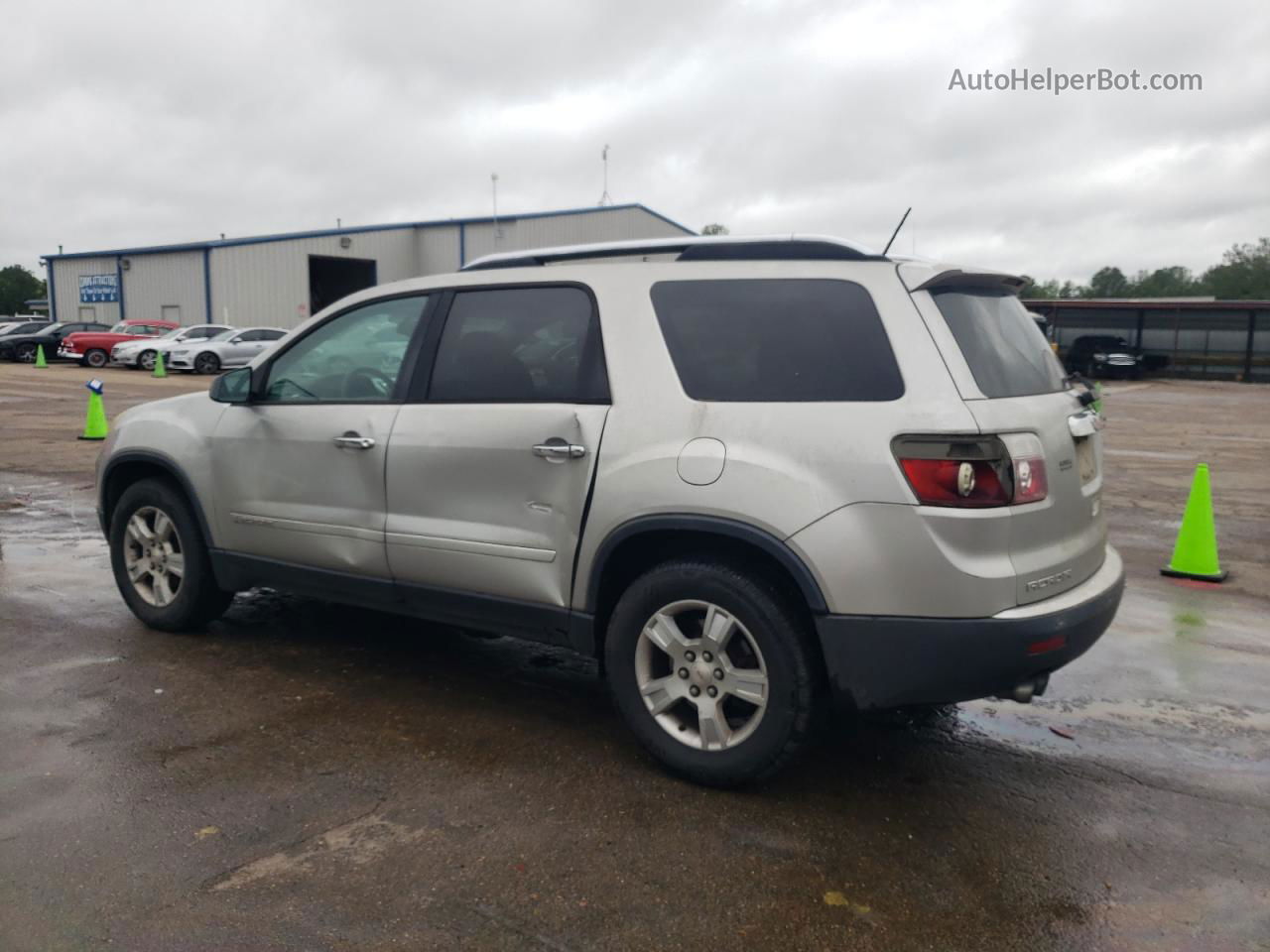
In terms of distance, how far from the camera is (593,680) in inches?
194

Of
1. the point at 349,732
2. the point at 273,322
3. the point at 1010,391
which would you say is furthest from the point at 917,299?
the point at 273,322

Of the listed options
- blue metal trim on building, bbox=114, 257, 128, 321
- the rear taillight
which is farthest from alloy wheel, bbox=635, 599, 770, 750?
blue metal trim on building, bbox=114, 257, 128, 321

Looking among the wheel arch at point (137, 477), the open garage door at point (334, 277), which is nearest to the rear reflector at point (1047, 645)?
the wheel arch at point (137, 477)

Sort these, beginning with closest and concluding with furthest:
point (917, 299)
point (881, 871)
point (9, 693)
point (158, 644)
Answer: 1. point (881, 871)
2. point (917, 299)
3. point (9, 693)
4. point (158, 644)

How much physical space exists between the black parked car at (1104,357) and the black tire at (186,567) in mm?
36725

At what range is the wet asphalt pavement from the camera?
294cm

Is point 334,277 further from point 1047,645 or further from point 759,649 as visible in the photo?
point 1047,645

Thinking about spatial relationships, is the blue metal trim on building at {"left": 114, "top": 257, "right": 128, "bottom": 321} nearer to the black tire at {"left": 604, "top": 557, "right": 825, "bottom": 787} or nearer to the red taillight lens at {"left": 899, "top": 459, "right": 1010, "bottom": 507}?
the black tire at {"left": 604, "top": 557, "right": 825, "bottom": 787}

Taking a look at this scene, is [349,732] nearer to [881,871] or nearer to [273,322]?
[881,871]

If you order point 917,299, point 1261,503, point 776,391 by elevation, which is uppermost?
point 917,299

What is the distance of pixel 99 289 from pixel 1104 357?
135 ft

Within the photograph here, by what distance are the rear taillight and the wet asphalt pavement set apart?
3.69 ft

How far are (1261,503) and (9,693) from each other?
1081 cm

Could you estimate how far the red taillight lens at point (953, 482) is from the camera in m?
3.31
